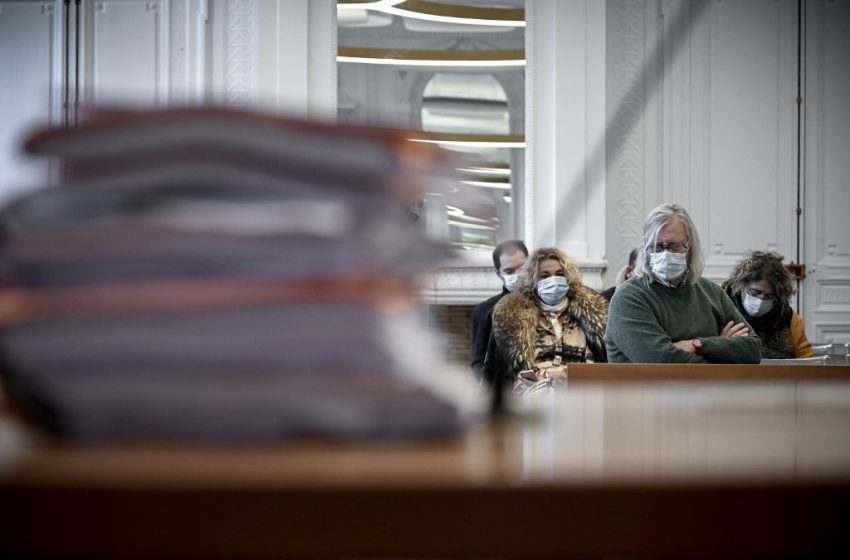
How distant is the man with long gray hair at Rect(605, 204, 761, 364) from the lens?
295 cm

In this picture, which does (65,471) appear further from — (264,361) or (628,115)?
(628,115)

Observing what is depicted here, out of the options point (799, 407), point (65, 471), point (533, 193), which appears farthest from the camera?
point (533, 193)

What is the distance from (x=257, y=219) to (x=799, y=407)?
295 mm

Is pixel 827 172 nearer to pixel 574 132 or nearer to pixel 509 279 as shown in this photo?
pixel 574 132

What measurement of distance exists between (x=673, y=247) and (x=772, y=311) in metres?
1.00

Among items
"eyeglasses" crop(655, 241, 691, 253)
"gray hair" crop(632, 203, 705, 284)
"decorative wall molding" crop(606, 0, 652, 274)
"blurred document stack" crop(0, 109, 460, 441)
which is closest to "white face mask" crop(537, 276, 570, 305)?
"gray hair" crop(632, 203, 705, 284)

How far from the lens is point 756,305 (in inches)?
157

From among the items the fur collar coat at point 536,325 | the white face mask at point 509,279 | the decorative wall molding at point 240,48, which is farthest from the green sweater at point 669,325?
the decorative wall molding at point 240,48

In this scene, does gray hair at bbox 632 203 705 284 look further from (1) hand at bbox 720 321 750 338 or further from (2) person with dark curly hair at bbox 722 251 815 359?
(2) person with dark curly hair at bbox 722 251 815 359

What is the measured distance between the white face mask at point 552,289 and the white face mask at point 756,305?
83 cm

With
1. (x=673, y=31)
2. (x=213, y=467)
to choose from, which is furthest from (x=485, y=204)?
(x=673, y=31)

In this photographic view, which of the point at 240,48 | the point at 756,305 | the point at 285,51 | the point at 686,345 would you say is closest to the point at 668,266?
the point at 686,345

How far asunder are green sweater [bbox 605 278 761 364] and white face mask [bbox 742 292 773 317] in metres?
0.81

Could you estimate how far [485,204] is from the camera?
391 mm
